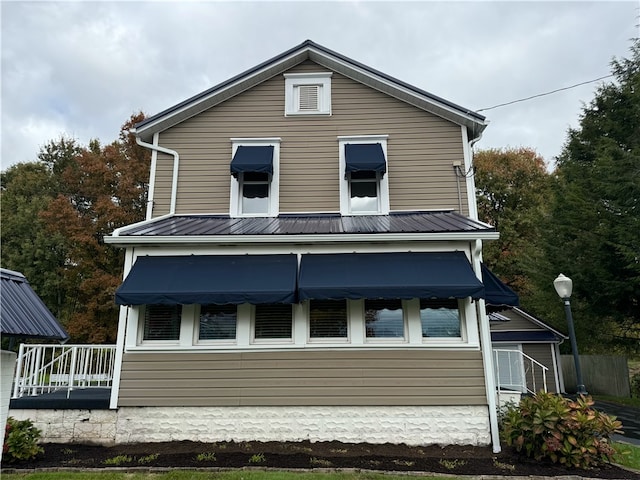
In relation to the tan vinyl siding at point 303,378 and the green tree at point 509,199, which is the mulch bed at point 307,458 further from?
the green tree at point 509,199

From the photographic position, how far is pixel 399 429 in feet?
26.7

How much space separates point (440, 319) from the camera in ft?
28.3

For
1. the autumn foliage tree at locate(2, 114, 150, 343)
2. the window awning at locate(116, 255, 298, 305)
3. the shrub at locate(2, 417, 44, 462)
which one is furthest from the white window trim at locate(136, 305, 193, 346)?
the autumn foliage tree at locate(2, 114, 150, 343)

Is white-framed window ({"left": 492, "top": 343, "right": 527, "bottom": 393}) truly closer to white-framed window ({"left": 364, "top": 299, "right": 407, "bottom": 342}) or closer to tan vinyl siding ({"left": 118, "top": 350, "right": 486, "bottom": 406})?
tan vinyl siding ({"left": 118, "top": 350, "right": 486, "bottom": 406})

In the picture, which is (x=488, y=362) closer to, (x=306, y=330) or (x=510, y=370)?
(x=510, y=370)

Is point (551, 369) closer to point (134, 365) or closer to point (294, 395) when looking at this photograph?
point (294, 395)

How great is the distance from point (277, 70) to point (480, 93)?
26.2ft

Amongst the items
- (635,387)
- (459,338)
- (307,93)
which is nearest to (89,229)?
(307,93)

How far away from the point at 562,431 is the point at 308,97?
9215mm

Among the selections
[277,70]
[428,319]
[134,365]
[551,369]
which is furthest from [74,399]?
[551,369]

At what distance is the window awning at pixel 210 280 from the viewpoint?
25.6 feet

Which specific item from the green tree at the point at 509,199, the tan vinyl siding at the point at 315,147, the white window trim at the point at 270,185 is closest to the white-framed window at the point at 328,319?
the tan vinyl siding at the point at 315,147

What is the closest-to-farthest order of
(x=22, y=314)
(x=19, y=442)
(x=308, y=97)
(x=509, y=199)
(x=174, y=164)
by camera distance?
1. (x=22, y=314)
2. (x=19, y=442)
3. (x=174, y=164)
4. (x=308, y=97)
5. (x=509, y=199)

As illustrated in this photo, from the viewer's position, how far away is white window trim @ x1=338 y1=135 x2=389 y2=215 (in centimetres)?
1030
